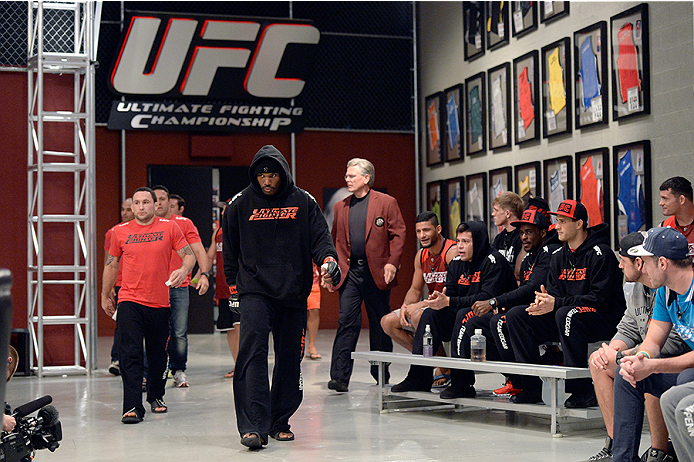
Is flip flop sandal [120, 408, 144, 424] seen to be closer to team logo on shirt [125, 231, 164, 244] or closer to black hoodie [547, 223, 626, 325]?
team logo on shirt [125, 231, 164, 244]

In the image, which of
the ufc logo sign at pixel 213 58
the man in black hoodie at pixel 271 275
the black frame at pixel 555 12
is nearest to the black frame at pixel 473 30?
the black frame at pixel 555 12

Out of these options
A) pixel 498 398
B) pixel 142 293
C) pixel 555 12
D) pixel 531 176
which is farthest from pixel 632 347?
pixel 555 12

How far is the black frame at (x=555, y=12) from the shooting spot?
920 centimetres

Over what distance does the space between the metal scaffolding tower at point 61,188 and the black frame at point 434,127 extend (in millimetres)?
5411

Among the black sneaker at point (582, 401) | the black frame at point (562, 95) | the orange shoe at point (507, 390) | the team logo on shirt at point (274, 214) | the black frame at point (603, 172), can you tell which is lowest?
the orange shoe at point (507, 390)

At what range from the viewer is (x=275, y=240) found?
4.92 meters

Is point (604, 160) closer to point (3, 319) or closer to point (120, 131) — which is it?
point (120, 131)

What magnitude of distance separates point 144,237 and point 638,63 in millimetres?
4825

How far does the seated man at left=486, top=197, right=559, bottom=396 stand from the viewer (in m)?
5.58

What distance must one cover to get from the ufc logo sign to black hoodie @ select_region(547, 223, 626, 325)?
24.6ft

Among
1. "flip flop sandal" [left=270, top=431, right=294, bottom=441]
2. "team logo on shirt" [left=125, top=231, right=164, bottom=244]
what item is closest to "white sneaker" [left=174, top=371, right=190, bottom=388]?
"team logo on shirt" [left=125, top=231, right=164, bottom=244]

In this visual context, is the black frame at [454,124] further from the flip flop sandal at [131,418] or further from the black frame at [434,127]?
the flip flop sandal at [131,418]

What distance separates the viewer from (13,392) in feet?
23.0

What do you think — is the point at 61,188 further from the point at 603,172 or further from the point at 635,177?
the point at 635,177
